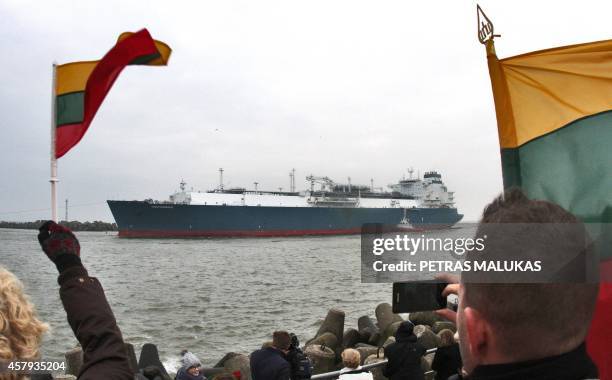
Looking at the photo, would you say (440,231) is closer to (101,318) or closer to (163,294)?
(101,318)

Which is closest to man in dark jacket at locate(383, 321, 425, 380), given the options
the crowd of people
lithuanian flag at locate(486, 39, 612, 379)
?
lithuanian flag at locate(486, 39, 612, 379)

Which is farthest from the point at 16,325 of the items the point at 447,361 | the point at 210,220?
the point at 210,220

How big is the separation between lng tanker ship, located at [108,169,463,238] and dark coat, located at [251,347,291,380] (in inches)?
1920

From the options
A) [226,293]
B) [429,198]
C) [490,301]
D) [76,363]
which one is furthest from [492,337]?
[429,198]

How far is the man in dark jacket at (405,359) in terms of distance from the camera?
4133mm

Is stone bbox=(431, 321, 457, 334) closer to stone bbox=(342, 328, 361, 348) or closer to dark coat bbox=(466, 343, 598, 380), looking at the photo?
stone bbox=(342, 328, 361, 348)

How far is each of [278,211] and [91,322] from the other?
57.6 m

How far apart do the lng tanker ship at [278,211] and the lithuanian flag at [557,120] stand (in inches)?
1921

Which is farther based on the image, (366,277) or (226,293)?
(226,293)

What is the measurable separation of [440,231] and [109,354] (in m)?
1.04

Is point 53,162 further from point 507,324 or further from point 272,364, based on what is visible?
point 507,324

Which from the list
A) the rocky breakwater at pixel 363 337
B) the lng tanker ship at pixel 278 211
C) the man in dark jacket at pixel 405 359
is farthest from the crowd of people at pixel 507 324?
the lng tanker ship at pixel 278 211

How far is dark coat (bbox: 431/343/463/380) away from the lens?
3.85m

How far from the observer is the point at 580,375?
0.91 metres
